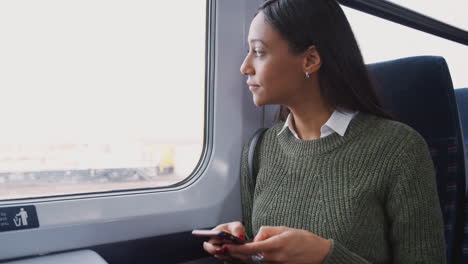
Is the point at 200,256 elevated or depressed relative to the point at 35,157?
depressed

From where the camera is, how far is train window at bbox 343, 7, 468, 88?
173 cm

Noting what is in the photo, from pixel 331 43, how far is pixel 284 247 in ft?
1.80

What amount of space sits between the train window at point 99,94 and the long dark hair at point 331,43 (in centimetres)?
39

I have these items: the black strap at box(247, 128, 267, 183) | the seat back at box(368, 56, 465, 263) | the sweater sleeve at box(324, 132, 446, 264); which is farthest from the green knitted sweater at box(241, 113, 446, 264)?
the seat back at box(368, 56, 465, 263)

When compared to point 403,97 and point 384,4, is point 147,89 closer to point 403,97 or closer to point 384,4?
point 403,97

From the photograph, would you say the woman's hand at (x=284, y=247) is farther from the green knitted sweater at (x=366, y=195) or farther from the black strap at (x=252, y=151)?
the black strap at (x=252, y=151)

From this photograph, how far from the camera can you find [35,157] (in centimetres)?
103

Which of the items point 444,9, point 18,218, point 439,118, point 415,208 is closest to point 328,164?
point 415,208

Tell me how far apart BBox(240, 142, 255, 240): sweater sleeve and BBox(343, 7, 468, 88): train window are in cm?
63

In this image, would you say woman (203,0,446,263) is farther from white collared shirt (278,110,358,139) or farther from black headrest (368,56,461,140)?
black headrest (368,56,461,140)

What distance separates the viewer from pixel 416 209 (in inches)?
34.6

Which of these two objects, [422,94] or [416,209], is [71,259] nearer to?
[416,209]

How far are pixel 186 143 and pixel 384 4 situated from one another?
4.00 ft

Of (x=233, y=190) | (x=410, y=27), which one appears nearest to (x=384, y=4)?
(x=410, y=27)
